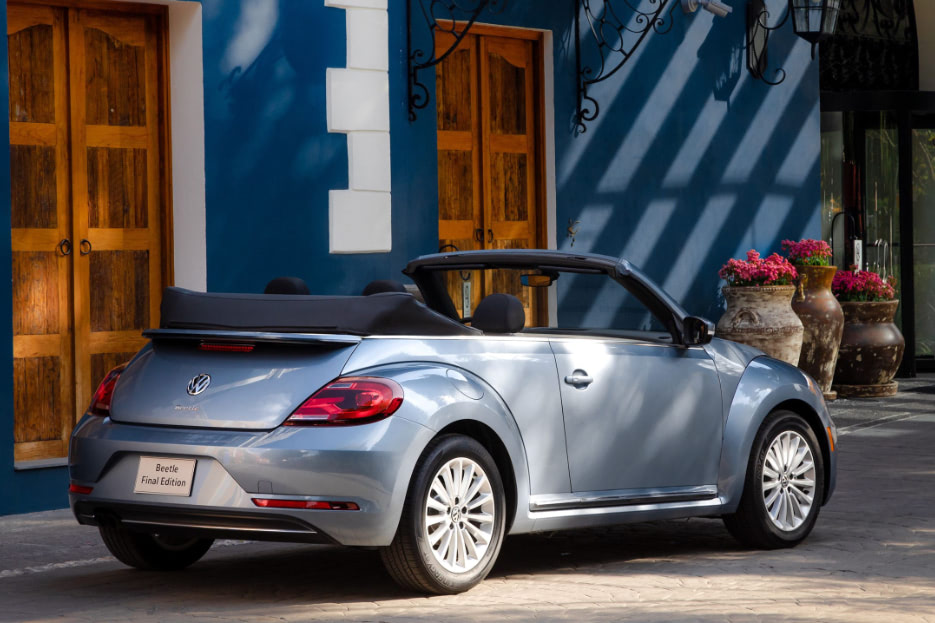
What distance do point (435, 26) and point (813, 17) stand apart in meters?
4.09

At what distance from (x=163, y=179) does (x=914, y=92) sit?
34.0 feet

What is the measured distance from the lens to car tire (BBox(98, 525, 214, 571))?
6676 mm

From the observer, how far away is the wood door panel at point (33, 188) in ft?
30.9

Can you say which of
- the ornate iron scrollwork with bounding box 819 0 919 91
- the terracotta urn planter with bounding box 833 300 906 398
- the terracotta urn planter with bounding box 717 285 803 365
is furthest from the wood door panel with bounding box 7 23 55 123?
the ornate iron scrollwork with bounding box 819 0 919 91

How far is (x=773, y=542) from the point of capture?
7.34 meters

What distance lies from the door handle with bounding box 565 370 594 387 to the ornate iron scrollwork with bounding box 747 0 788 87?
27.7 ft

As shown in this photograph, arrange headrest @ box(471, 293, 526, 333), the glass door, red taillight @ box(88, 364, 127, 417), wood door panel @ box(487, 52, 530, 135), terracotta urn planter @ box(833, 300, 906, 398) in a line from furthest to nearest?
the glass door < terracotta urn planter @ box(833, 300, 906, 398) < wood door panel @ box(487, 52, 530, 135) < headrest @ box(471, 293, 526, 333) < red taillight @ box(88, 364, 127, 417)

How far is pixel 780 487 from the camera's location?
7.41 metres

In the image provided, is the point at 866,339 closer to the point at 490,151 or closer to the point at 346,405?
the point at 490,151

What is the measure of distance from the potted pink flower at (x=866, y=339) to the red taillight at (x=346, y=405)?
412 inches

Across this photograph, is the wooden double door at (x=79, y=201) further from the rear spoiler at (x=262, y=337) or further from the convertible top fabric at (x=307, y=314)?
the rear spoiler at (x=262, y=337)

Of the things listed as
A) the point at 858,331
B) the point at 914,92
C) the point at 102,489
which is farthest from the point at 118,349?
the point at 914,92

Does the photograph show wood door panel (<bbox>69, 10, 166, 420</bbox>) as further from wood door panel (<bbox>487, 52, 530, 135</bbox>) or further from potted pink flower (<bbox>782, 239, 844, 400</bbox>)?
potted pink flower (<bbox>782, 239, 844, 400</bbox>)

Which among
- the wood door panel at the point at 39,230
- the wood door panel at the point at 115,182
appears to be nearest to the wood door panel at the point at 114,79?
the wood door panel at the point at 115,182
